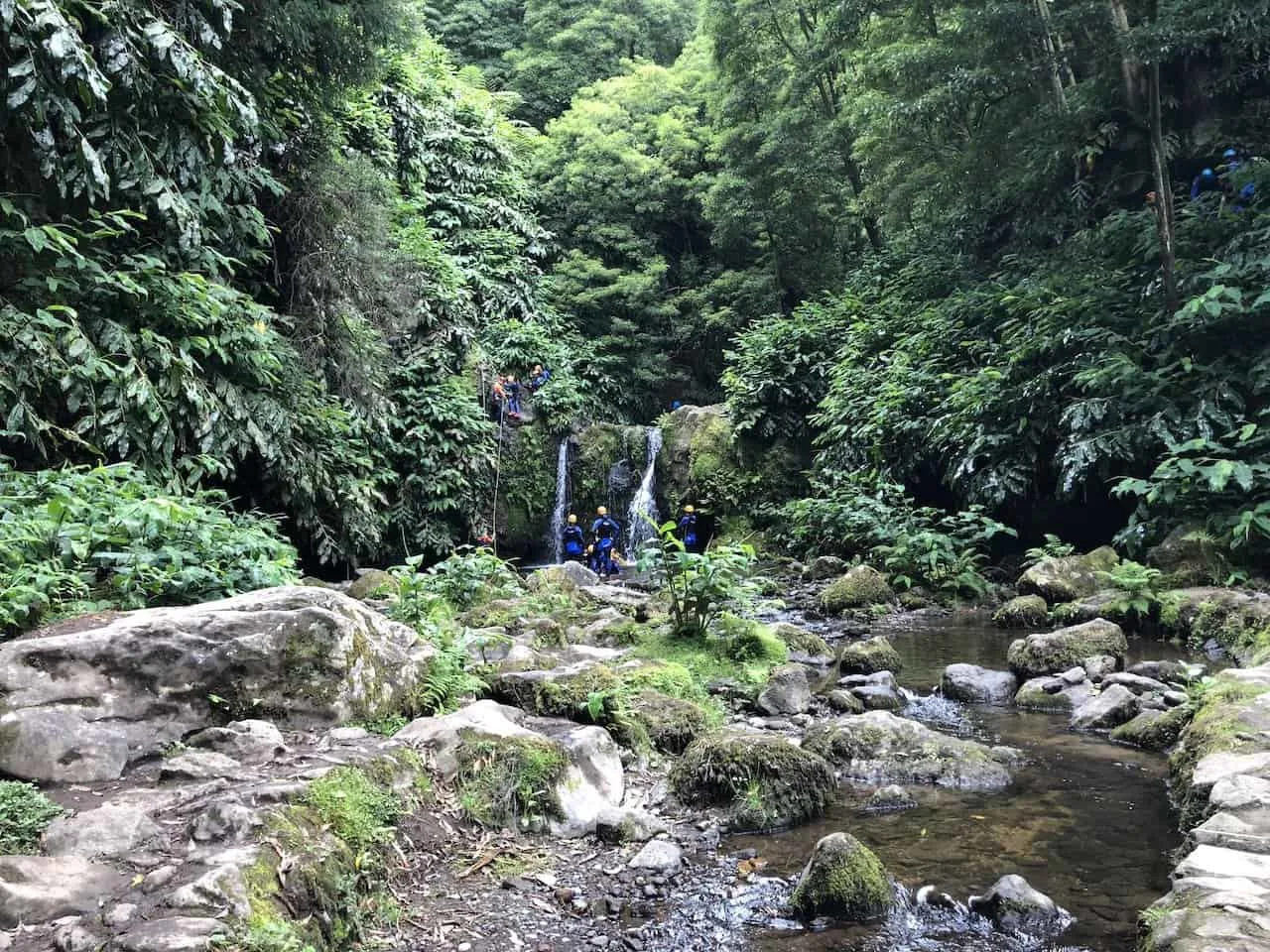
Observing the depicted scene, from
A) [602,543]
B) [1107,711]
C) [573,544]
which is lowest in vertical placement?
[573,544]

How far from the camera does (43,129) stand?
616cm

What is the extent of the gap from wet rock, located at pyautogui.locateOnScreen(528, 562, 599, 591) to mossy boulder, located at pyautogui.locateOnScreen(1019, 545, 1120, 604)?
18.7 ft

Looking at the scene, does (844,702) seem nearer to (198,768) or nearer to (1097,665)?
(1097,665)

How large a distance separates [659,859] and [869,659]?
4.40 m

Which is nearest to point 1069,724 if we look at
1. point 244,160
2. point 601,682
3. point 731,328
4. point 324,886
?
point 601,682

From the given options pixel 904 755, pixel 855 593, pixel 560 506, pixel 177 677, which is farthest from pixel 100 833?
pixel 560 506

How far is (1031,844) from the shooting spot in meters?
3.98

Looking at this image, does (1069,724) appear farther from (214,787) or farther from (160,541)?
(160,541)

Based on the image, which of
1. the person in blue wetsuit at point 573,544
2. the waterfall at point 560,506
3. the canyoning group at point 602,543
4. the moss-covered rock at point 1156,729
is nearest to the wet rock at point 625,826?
the moss-covered rock at point 1156,729

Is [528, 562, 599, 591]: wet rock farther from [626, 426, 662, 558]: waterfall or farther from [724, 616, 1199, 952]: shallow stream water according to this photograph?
[626, 426, 662, 558]: waterfall

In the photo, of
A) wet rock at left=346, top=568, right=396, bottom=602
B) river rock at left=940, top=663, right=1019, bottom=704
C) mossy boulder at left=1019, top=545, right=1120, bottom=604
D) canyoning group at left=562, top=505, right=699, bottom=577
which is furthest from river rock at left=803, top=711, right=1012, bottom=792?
canyoning group at left=562, top=505, right=699, bottom=577

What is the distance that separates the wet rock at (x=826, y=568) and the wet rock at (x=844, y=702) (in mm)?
6839

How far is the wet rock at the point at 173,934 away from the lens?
7.02 ft

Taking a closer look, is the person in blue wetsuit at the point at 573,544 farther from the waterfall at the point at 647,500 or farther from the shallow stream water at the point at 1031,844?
the shallow stream water at the point at 1031,844
